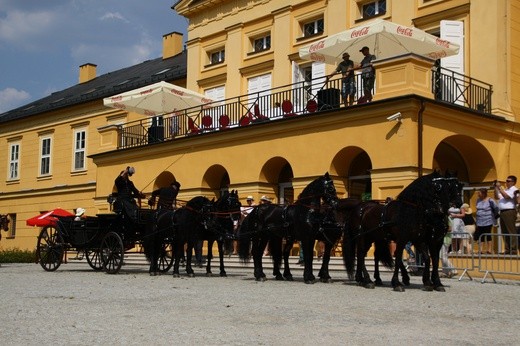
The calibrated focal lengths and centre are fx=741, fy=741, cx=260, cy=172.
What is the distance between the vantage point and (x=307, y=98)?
2339cm

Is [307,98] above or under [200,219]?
above

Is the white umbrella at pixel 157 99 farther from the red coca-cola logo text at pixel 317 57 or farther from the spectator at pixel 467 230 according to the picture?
the spectator at pixel 467 230

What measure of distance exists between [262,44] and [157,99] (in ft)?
16.1

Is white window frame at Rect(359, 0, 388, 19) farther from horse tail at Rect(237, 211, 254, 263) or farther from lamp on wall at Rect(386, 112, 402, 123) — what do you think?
horse tail at Rect(237, 211, 254, 263)

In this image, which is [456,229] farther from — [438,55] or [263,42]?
[263,42]

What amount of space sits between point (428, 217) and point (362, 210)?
1271 mm

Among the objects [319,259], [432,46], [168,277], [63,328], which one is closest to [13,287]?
[168,277]

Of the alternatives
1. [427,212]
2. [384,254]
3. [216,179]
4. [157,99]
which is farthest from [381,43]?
[157,99]

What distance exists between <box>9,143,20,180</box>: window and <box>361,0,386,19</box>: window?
25.1m

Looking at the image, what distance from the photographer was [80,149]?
39.1 m

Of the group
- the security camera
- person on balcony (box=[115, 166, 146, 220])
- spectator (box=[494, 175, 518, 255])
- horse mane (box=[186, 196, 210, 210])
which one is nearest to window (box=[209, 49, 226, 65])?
the security camera

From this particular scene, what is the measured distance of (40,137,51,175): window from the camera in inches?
1606

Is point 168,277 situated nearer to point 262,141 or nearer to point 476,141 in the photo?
point 262,141

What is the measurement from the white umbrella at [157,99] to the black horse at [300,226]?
Result: 12289 millimetres
